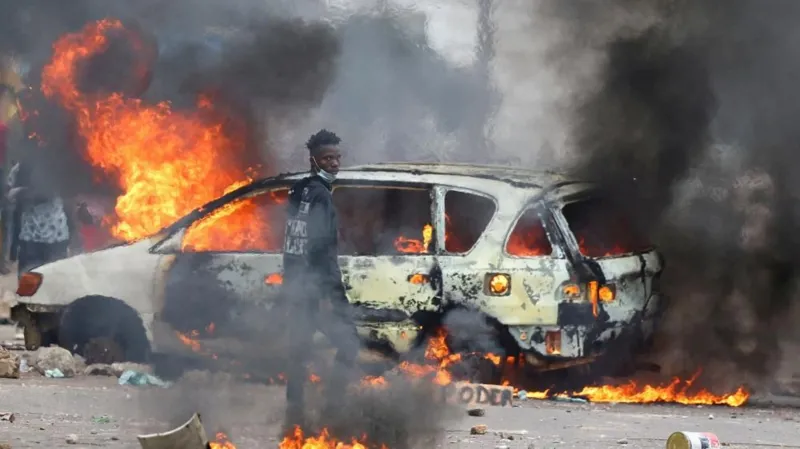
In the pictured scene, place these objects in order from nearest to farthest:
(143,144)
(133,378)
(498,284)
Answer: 1. (498,284)
2. (133,378)
3. (143,144)

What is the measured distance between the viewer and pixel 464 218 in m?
9.78

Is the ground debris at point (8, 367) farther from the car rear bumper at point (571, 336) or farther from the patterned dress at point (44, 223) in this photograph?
the car rear bumper at point (571, 336)

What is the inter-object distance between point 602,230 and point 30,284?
4.19 metres

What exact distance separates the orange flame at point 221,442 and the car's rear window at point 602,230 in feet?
11.5

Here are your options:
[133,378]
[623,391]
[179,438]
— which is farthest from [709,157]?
[179,438]

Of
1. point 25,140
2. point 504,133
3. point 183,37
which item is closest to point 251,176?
point 183,37

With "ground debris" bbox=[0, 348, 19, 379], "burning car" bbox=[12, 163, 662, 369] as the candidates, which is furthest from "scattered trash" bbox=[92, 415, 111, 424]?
"ground debris" bbox=[0, 348, 19, 379]

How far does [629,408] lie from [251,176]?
15.8ft

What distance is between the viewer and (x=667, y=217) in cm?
1059

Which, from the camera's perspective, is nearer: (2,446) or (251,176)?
(2,446)

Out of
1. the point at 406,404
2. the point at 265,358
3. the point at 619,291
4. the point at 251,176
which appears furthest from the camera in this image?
the point at 251,176

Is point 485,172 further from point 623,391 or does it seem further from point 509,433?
point 509,433

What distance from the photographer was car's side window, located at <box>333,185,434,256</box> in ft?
31.8

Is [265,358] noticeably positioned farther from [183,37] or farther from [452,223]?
[183,37]
